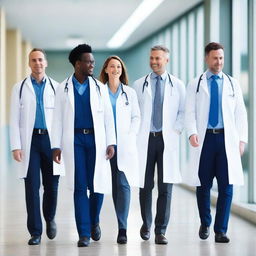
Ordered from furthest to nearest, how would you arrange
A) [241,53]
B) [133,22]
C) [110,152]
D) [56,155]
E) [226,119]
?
[133,22]
[241,53]
[226,119]
[110,152]
[56,155]

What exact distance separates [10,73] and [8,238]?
1218 cm

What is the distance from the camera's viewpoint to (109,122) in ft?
19.6

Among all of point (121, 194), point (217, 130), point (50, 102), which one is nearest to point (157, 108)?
point (217, 130)

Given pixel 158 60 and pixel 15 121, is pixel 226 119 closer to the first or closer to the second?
pixel 158 60

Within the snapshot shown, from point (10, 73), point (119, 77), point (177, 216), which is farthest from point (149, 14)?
point (119, 77)

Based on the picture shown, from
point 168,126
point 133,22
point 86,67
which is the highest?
point 133,22

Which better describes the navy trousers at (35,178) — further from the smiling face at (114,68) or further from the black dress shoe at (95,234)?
the smiling face at (114,68)

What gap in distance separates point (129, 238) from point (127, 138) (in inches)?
37.6

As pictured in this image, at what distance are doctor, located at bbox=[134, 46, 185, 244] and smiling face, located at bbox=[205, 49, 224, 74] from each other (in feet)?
0.99

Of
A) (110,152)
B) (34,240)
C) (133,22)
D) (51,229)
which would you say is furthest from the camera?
(133,22)

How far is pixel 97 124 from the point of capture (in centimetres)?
586

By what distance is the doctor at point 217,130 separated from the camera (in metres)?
6.06

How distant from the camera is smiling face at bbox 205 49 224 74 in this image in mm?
6084

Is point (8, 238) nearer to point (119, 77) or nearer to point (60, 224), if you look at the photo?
point (60, 224)
